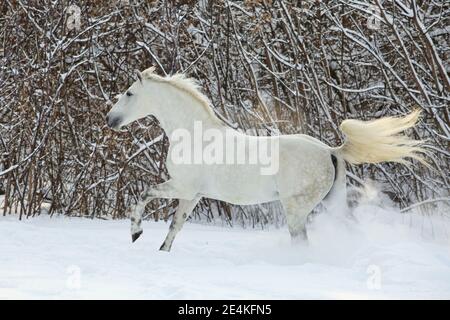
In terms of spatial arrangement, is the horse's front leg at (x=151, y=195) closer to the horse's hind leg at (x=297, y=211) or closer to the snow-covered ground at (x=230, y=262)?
the snow-covered ground at (x=230, y=262)

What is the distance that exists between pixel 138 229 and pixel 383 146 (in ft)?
6.67

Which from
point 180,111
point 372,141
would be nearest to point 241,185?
point 180,111

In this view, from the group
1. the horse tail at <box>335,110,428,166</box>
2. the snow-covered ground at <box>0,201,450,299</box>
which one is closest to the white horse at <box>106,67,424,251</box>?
the horse tail at <box>335,110,428,166</box>

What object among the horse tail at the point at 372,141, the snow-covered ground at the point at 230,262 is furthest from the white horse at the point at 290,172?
the snow-covered ground at the point at 230,262

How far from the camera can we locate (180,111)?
5.64 metres

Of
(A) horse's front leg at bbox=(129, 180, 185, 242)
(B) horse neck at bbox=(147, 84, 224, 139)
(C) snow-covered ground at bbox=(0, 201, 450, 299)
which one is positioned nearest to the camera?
(C) snow-covered ground at bbox=(0, 201, 450, 299)

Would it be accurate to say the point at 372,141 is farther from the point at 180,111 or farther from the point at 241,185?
the point at 180,111

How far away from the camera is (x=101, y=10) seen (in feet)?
27.9

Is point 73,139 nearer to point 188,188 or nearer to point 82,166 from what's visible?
point 82,166

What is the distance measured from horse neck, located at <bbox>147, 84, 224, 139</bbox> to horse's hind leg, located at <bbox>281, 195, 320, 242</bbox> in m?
0.88

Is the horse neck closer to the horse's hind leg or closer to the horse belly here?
the horse belly

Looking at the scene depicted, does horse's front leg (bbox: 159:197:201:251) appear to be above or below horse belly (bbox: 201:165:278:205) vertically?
below

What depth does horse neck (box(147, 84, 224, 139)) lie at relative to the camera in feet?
18.4
